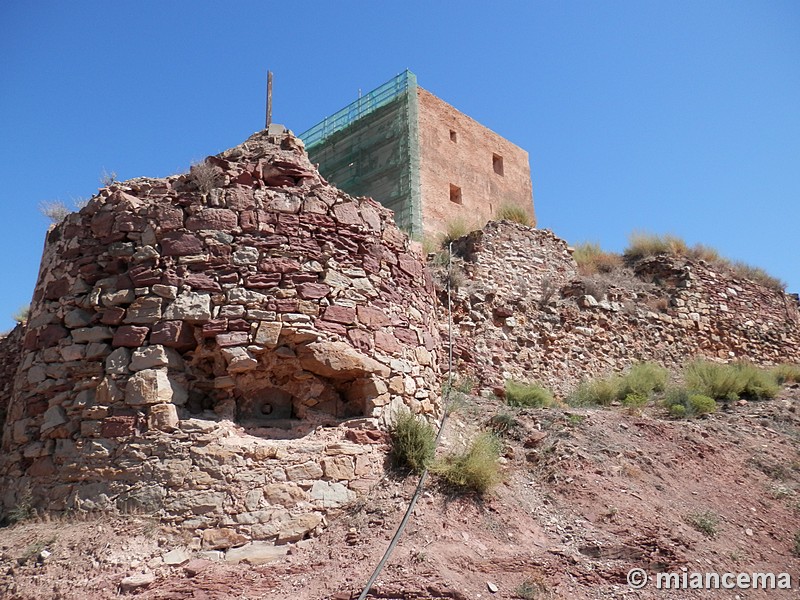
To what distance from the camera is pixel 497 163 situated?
18.2m

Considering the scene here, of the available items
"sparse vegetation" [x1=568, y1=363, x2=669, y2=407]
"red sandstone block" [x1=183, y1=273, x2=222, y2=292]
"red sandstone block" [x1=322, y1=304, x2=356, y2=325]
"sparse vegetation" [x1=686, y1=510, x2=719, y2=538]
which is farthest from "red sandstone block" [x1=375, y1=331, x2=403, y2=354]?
"sparse vegetation" [x1=568, y1=363, x2=669, y2=407]

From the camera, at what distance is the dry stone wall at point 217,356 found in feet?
18.2

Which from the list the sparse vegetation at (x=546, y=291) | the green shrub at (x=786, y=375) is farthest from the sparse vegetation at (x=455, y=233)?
the green shrub at (x=786, y=375)

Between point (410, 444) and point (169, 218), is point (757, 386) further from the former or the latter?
point (169, 218)

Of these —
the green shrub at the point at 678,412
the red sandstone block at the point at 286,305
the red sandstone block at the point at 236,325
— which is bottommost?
the green shrub at the point at 678,412

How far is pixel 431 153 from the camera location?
16000 millimetres

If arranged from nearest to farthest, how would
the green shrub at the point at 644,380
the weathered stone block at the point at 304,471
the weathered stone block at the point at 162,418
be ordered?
the weathered stone block at the point at 162,418 < the weathered stone block at the point at 304,471 < the green shrub at the point at 644,380

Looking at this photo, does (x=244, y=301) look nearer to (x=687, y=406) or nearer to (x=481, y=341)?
(x=481, y=341)

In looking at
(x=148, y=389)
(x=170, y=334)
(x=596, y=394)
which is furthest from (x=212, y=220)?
(x=596, y=394)

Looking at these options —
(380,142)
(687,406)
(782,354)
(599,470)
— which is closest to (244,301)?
(599,470)

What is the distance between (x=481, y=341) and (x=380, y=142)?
767cm

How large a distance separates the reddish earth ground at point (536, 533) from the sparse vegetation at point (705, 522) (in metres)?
0.01

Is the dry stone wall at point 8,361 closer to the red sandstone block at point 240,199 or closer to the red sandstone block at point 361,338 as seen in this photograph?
the red sandstone block at point 240,199

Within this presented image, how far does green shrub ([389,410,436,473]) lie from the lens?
248 inches
